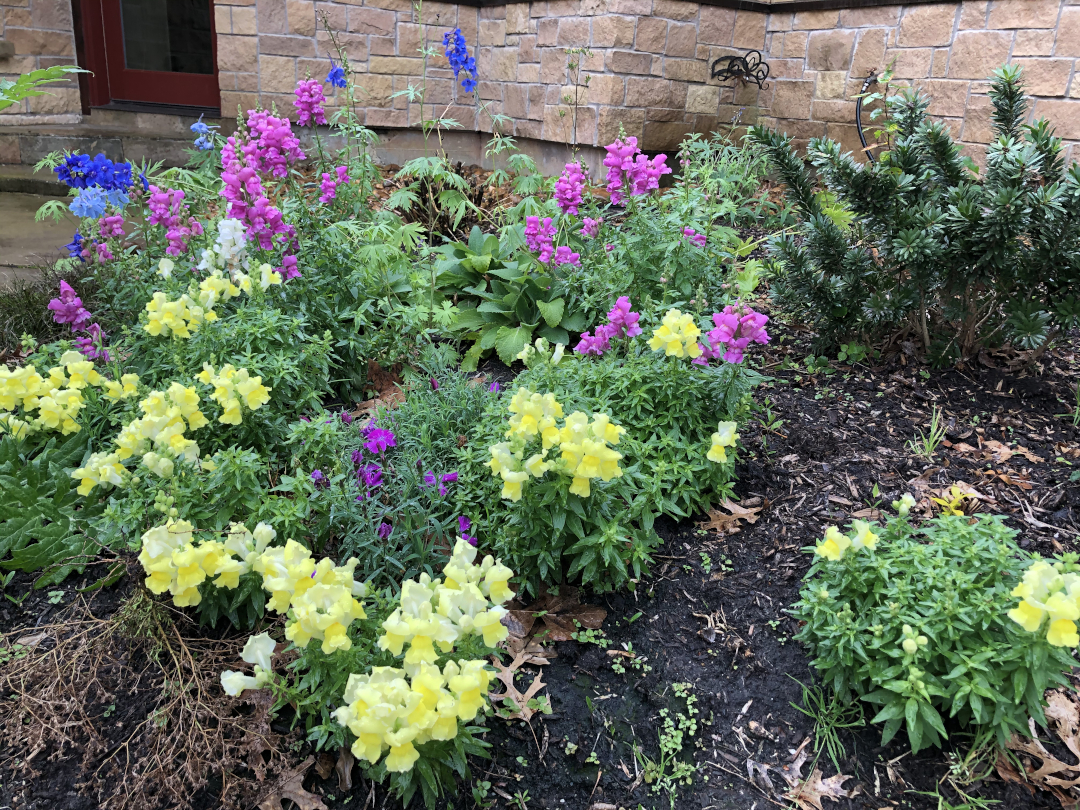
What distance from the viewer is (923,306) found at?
3066 millimetres

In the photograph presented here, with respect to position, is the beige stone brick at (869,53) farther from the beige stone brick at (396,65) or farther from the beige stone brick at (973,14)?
the beige stone brick at (396,65)

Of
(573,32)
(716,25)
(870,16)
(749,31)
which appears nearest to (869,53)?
(870,16)

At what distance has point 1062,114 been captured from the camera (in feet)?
14.7

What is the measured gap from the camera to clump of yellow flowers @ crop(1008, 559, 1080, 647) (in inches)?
59.1

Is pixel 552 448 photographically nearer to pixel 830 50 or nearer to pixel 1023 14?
pixel 1023 14

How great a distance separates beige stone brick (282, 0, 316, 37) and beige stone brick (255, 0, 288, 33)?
0.04m

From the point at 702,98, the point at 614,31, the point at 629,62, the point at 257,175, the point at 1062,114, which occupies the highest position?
the point at 614,31

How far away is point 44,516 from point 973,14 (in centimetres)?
598

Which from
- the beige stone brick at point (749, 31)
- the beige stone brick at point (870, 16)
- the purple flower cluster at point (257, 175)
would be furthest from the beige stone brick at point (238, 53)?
the beige stone brick at point (870, 16)

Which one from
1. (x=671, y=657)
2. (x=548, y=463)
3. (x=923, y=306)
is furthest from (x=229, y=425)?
(x=923, y=306)

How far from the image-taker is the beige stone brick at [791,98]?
19.5 feet

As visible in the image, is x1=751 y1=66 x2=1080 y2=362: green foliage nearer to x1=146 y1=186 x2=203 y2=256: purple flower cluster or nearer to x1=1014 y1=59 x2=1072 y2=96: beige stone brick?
x1=1014 y1=59 x2=1072 y2=96: beige stone brick

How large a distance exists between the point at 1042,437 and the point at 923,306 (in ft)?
2.29

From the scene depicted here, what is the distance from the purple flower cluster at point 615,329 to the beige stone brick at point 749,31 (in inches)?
179
